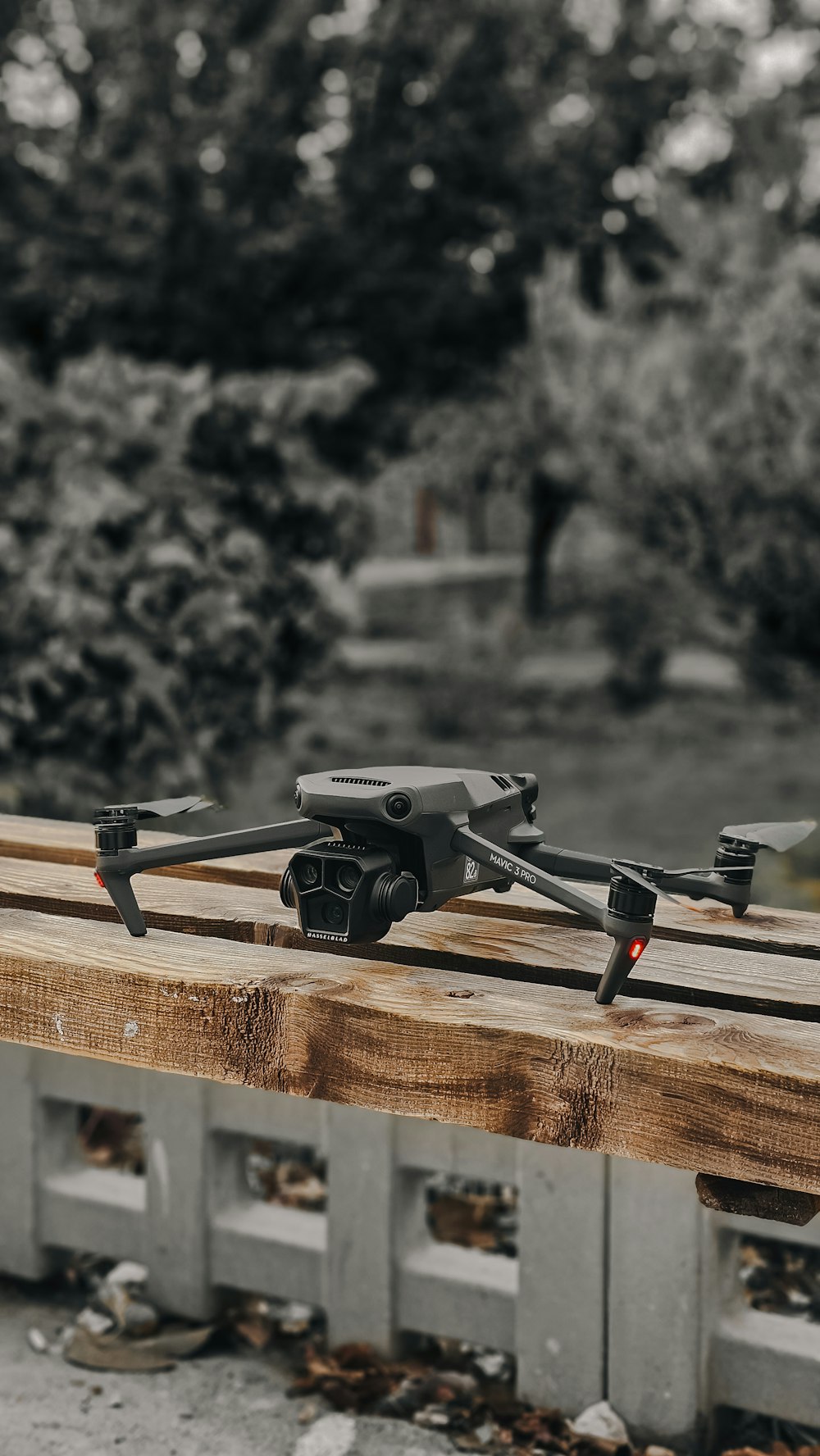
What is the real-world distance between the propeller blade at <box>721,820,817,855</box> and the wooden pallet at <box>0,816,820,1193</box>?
119 mm

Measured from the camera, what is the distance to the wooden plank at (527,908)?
62.7 inches

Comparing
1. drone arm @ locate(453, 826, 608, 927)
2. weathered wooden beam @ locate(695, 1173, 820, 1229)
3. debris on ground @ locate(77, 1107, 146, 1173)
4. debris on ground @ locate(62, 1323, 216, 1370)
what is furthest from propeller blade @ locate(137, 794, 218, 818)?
debris on ground @ locate(77, 1107, 146, 1173)

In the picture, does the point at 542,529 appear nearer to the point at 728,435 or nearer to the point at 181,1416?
the point at 728,435

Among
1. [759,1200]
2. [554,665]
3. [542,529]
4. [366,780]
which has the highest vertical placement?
[542,529]

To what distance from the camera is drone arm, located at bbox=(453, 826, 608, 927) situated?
4.46ft

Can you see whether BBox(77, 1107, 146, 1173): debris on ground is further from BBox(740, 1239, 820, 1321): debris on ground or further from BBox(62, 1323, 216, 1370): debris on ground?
BBox(740, 1239, 820, 1321): debris on ground

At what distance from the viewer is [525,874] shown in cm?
138

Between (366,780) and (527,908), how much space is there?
0.37 m

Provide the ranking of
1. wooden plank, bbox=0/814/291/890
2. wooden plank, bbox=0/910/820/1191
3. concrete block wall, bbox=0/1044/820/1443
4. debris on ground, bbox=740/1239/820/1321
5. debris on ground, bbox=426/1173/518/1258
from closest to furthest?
wooden plank, bbox=0/910/820/1191 < wooden plank, bbox=0/814/291/890 < concrete block wall, bbox=0/1044/820/1443 < debris on ground, bbox=740/1239/820/1321 < debris on ground, bbox=426/1173/518/1258

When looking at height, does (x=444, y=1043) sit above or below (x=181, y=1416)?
above

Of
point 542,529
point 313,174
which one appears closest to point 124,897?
point 313,174

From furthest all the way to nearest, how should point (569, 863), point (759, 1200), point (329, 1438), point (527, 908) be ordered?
point (329, 1438) → point (527, 908) → point (569, 863) → point (759, 1200)

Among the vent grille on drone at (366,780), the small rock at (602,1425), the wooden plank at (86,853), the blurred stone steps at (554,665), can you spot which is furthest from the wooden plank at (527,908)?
the blurred stone steps at (554,665)

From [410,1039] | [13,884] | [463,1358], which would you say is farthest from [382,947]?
[463,1358]
